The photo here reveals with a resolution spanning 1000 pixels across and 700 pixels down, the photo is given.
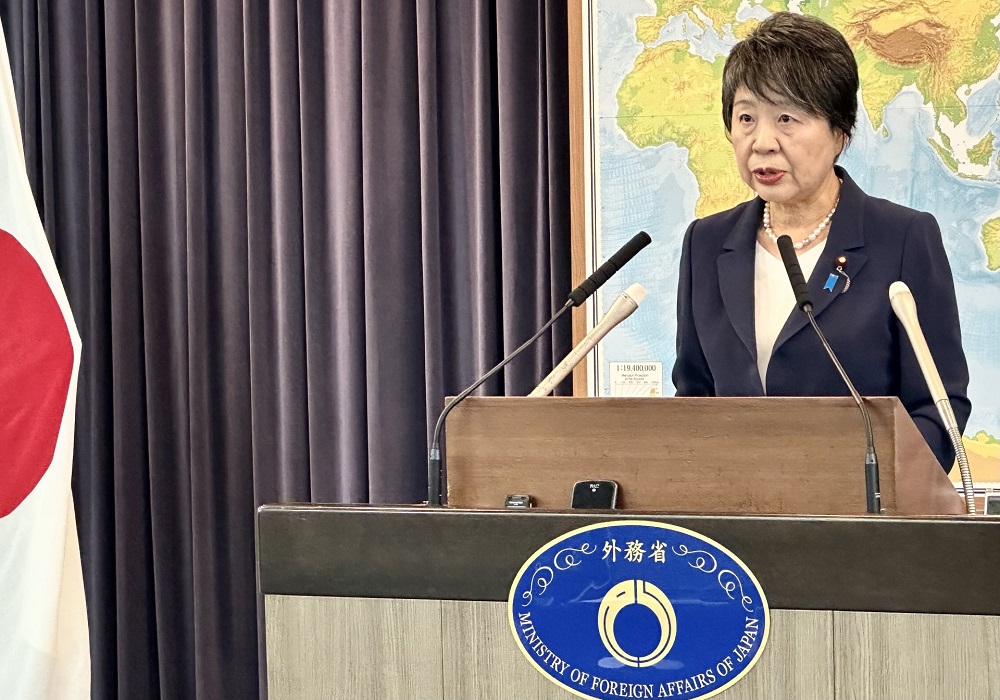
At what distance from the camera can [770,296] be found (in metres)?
2.05

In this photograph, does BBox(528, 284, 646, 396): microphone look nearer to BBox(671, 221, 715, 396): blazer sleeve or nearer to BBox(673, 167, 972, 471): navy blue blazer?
BBox(673, 167, 972, 471): navy blue blazer

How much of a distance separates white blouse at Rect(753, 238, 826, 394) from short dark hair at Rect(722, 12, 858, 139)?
32 centimetres

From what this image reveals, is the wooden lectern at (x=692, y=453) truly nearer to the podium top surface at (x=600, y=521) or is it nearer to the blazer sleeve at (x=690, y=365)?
the podium top surface at (x=600, y=521)

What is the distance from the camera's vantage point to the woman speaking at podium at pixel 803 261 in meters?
1.84

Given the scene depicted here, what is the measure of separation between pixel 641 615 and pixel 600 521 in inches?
4.0

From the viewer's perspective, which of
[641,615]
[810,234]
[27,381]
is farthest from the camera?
[27,381]

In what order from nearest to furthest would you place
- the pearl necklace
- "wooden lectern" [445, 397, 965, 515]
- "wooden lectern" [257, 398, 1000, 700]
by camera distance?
1. "wooden lectern" [257, 398, 1000, 700]
2. "wooden lectern" [445, 397, 965, 515]
3. the pearl necklace

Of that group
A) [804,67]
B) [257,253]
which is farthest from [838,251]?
[257,253]

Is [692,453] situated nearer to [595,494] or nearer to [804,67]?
[595,494]

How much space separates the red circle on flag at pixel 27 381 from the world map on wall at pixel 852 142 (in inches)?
50.9

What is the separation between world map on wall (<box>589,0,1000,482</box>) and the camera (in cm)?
251

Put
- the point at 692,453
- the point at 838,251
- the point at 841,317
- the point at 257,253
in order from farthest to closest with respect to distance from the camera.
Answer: the point at 257,253
the point at 838,251
the point at 841,317
the point at 692,453

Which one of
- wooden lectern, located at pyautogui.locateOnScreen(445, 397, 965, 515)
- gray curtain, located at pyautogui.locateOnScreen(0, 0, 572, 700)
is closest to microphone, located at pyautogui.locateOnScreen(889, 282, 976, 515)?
wooden lectern, located at pyautogui.locateOnScreen(445, 397, 965, 515)

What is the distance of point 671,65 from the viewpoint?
2639mm
